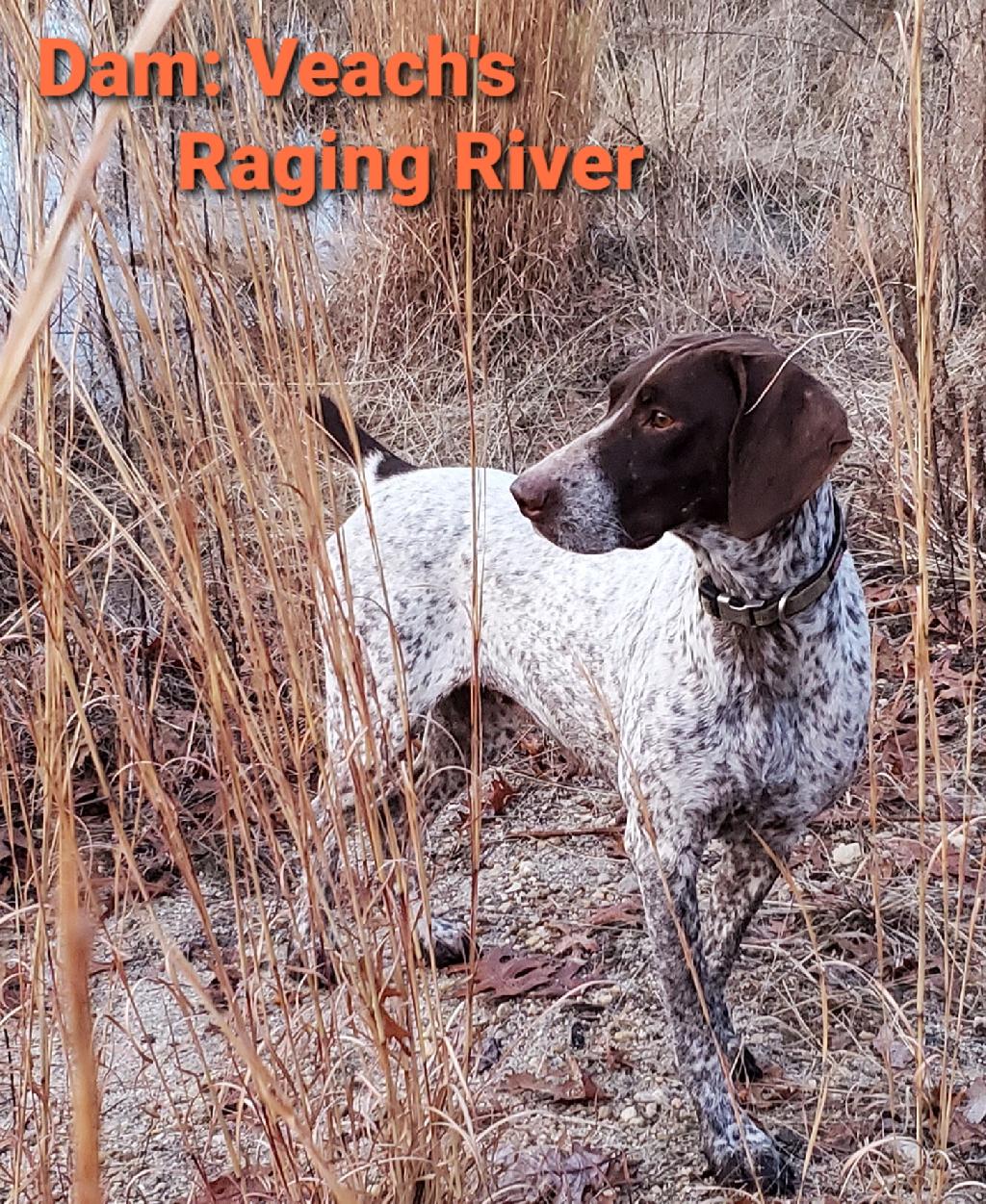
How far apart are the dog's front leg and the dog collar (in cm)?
35

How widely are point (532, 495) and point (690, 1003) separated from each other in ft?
3.16

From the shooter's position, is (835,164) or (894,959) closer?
(894,959)

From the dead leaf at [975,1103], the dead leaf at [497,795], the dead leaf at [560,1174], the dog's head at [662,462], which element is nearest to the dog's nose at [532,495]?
the dog's head at [662,462]

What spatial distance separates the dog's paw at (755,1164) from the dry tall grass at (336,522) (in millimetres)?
57

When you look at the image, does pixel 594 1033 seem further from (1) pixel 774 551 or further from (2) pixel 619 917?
(1) pixel 774 551

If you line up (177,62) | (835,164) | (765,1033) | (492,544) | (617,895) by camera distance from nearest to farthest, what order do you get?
(177,62) → (765,1033) → (492,544) → (617,895) → (835,164)

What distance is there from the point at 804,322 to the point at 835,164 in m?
0.92

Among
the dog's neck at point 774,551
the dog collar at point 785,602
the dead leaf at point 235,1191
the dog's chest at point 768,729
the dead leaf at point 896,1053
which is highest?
the dog's neck at point 774,551

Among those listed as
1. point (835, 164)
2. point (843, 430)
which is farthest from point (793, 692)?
point (835, 164)

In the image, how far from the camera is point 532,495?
7.46 ft

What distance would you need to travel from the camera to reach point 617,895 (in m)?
3.33

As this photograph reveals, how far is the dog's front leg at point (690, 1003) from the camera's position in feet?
7.63

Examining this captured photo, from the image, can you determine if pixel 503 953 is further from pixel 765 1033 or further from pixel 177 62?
pixel 177 62

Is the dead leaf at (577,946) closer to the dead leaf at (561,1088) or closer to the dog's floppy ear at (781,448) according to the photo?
the dead leaf at (561,1088)
